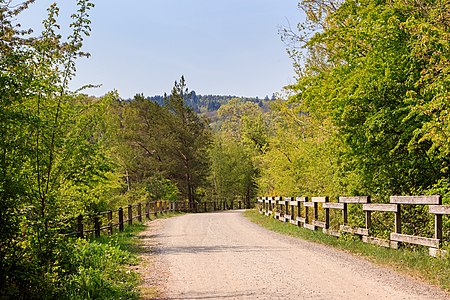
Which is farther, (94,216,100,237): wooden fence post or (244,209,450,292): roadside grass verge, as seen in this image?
(94,216,100,237): wooden fence post

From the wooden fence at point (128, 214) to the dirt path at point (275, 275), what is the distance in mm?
3296

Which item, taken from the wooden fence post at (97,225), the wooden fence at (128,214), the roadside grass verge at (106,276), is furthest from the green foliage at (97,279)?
the wooden fence post at (97,225)

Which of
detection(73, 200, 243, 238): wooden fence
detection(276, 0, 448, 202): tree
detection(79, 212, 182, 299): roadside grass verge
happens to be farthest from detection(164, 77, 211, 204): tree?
detection(79, 212, 182, 299): roadside grass verge

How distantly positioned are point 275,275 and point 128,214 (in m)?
16.5

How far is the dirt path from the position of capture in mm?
7590

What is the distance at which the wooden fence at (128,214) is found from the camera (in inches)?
653

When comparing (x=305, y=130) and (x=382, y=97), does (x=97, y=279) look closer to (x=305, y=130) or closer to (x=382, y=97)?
(x=382, y=97)

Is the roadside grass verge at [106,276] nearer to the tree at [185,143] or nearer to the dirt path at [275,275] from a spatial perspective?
the dirt path at [275,275]

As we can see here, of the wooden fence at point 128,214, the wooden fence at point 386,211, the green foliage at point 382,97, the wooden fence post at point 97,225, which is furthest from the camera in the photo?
the wooden fence post at point 97,225

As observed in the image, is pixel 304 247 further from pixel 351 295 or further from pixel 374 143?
pixel 351 295

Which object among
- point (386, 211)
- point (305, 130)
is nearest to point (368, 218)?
point (386, 211)

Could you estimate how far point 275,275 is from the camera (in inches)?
363

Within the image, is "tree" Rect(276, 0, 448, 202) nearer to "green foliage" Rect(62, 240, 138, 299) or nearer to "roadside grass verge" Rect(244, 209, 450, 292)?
"roadside grass verge" Rect(244, 209, 450, 292)

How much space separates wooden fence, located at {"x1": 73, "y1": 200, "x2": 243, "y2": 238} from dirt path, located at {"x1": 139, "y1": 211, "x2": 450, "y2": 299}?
330 centimetres
